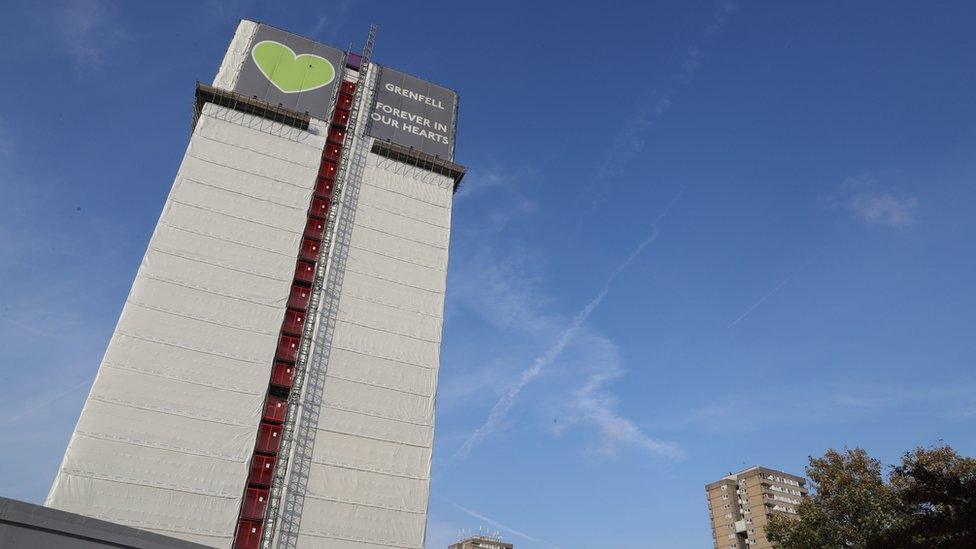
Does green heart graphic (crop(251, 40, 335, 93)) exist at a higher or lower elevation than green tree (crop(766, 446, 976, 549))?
higher

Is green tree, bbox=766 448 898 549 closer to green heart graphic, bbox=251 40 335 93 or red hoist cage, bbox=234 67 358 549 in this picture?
red hoist cage, bbox=234 67 358 549

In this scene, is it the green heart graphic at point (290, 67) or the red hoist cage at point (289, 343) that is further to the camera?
the green heart graphic at point (290, 67)

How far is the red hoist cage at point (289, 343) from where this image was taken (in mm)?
41406

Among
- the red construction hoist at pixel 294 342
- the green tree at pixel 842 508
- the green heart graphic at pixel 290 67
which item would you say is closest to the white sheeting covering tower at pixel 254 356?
the red construction hoist at pixel 294 342

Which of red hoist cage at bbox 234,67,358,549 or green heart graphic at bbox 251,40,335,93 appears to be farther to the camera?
green heart graphic at bbox 251,40,335,93

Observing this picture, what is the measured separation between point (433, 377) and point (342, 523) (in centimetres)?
1238

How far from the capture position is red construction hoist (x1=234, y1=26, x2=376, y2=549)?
41.5m

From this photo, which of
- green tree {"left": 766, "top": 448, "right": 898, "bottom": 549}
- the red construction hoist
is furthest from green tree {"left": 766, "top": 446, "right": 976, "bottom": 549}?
the red construction hoist

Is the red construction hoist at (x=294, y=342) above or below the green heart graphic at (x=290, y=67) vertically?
below

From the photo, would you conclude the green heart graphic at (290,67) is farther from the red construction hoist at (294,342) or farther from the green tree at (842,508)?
the green tree at (842,508)

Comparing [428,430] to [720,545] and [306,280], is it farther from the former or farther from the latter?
[720,545]

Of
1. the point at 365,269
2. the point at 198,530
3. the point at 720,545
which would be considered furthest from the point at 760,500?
the point at 198,530

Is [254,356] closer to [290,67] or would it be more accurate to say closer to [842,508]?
[290,67]

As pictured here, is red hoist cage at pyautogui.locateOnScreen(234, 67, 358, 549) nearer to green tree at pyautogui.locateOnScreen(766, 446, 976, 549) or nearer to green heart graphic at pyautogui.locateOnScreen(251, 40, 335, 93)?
green heart graphic at pyautogui.locateOnScreen(251, 40, 335, 93)
